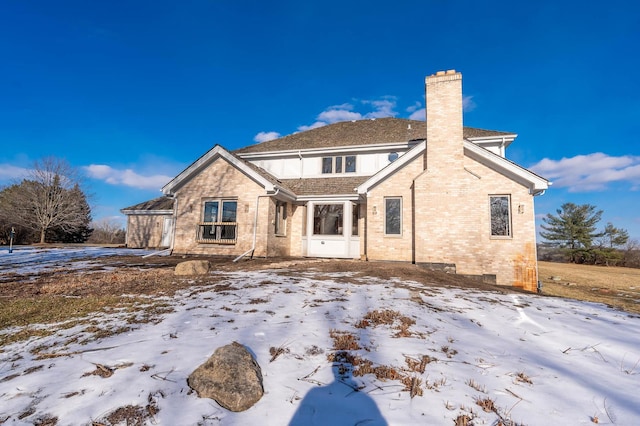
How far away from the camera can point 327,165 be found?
53.1ft

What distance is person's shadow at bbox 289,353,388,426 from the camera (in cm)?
204

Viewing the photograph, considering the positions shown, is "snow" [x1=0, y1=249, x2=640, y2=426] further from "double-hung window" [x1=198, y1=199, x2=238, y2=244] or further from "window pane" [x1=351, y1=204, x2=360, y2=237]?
"window pane" [x1=351, y1=204, x2=360, y2=237]

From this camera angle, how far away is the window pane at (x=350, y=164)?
51.6ft

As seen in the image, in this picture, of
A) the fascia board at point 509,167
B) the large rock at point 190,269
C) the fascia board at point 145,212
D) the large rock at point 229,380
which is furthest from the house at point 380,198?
the large rock at point 229,380

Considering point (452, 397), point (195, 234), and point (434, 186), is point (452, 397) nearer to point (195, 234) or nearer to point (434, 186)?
point (434, 186)

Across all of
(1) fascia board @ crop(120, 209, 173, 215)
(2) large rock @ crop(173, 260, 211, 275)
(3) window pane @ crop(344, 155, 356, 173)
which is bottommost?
(2) large rock @ crop(173, 260, 211, 275)

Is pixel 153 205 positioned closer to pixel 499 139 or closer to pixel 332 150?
pixel 332 150

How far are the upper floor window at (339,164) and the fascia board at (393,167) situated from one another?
3611mm

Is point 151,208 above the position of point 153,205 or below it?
below

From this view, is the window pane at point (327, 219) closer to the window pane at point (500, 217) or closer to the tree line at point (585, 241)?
the window pane at point (500, 217)

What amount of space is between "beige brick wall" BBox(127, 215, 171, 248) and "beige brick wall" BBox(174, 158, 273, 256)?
7.41 m

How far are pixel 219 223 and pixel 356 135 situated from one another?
927cm

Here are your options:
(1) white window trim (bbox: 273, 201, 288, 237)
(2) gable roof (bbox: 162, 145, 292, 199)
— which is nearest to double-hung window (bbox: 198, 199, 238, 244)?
(2) gable roof (bbox: 162, 145, 292, 199)

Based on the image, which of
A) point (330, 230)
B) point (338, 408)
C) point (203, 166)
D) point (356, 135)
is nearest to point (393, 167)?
point (330, 230)
